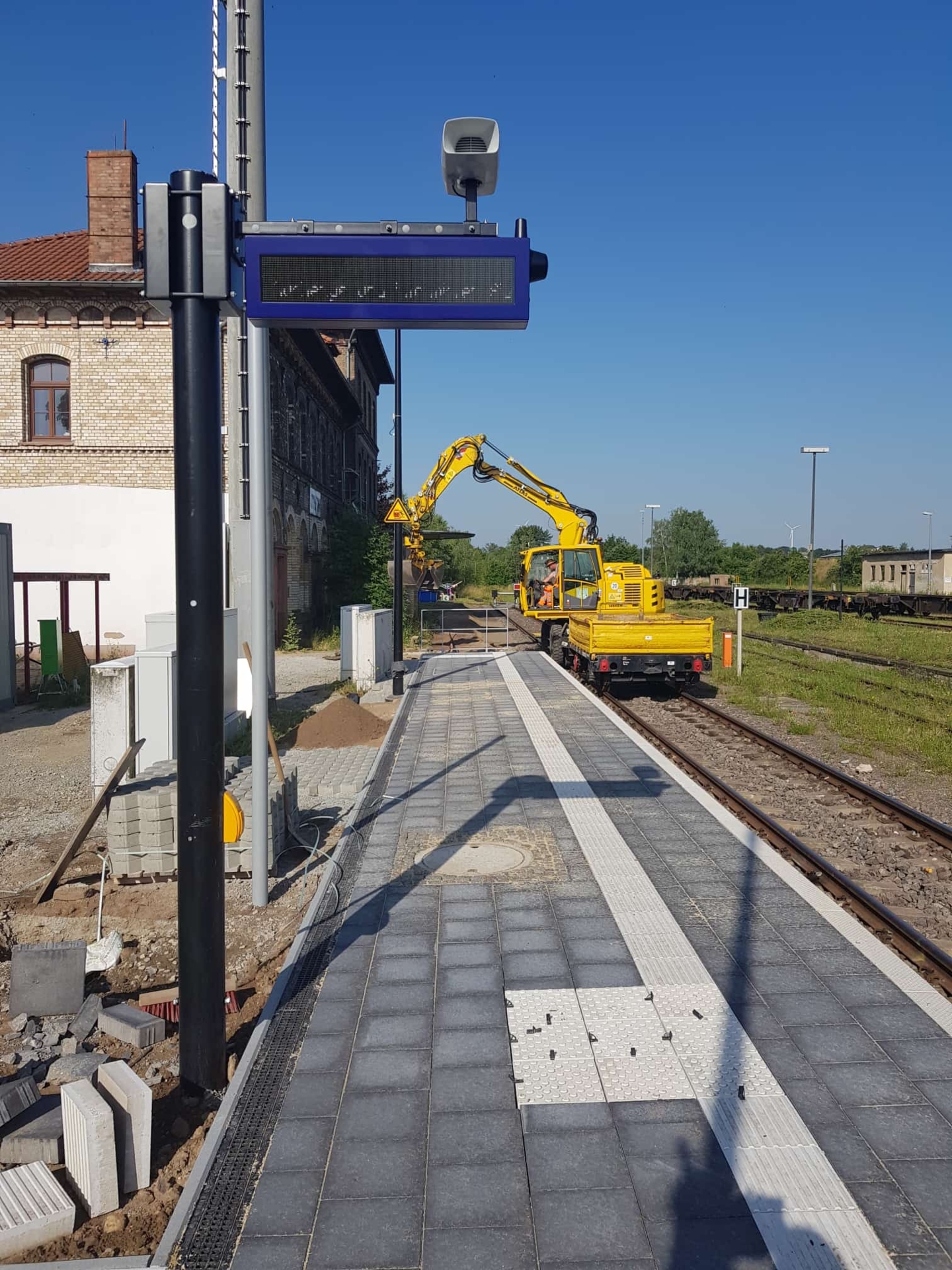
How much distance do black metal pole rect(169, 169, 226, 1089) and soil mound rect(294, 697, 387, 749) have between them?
816 cm

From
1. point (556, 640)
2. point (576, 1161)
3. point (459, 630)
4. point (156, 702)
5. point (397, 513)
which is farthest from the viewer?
point (459, 630)

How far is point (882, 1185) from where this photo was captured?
3.24 meters

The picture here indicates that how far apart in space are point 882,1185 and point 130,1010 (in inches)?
134

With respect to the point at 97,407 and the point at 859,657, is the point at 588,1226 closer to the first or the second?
the point at 97,407

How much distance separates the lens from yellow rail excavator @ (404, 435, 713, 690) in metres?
16.7

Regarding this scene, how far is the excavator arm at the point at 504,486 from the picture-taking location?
85.7 ft

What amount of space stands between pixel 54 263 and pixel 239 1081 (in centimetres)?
2276

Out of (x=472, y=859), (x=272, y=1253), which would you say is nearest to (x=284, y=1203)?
(x=272, y=1253)

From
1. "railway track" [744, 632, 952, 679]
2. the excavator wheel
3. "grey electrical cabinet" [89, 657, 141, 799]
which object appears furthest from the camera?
the excavator wheel

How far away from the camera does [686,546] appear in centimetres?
10212

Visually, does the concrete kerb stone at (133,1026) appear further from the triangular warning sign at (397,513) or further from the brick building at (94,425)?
the brick building at (94,425)

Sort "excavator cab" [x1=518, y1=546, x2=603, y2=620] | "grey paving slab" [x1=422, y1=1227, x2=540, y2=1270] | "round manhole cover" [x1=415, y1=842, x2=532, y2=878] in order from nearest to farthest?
"grey paving slab" [x1=422, y1=1227, x2=540, y2=1270] < "round manhole cover" [x1=415, y1=842, x2=532, y2=878] < "excavator cab" [x1=518, y1=546, x2=603, y2=620]

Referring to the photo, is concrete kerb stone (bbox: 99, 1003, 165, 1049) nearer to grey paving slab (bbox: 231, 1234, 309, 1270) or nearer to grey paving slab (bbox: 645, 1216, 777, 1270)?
grey paving slab (bbox: 231, 1234, 309, 1270)

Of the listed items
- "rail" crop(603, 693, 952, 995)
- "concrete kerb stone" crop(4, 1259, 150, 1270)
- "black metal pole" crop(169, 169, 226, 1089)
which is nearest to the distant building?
"rail" crop(603, 693, 952, 995)
